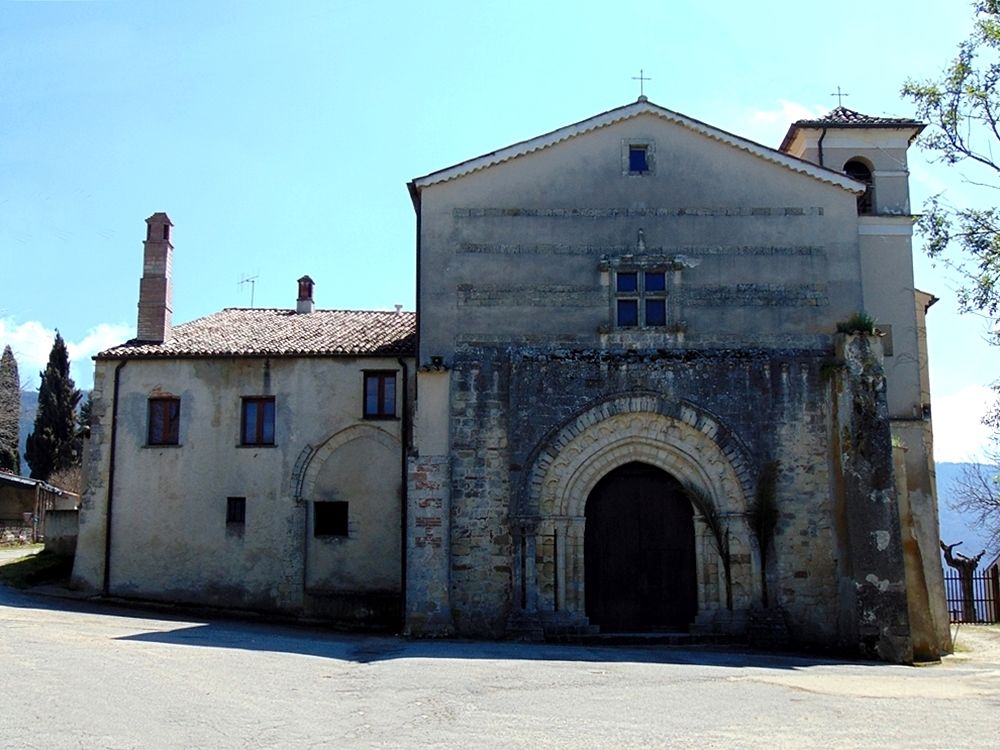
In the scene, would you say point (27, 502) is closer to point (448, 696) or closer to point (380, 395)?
point (380, 395)

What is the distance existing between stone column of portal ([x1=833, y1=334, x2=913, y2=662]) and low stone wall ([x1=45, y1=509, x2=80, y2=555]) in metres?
19.7

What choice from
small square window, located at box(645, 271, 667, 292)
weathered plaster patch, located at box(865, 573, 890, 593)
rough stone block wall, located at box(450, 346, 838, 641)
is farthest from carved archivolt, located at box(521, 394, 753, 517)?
weathered plaster patch, located at box(865, 573, 890, 593)

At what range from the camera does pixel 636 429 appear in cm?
2281

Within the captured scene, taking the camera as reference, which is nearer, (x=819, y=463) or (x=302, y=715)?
(x=302, y=715)

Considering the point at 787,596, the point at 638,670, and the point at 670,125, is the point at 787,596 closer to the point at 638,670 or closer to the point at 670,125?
the point at 638,670

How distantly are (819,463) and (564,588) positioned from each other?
18.9 ft

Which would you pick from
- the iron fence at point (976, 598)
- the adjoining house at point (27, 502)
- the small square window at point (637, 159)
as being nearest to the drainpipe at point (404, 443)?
the small square window at point (637, 159)

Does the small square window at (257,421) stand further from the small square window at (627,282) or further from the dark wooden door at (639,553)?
the small square window at (627,282)

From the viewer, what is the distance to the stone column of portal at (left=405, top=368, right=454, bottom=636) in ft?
71.5

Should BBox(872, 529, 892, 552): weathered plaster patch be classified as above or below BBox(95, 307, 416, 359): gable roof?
below

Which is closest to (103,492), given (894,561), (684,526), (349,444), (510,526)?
(349,444)

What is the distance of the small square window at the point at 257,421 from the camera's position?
2708cm

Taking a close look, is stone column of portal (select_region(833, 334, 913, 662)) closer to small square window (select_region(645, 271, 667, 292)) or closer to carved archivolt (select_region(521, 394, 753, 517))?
carved archivolt (select_region(521, 394, 753, 517))

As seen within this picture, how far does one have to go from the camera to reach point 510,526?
22.3 meters
